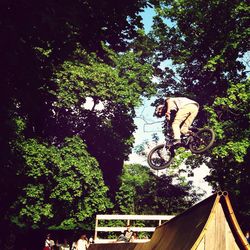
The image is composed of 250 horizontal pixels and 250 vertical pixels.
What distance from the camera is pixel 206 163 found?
23.3m

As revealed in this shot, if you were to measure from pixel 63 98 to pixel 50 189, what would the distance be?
6495mm

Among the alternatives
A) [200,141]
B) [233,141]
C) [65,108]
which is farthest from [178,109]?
[65,108]

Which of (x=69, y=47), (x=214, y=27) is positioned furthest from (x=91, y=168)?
(x=69, y=47)

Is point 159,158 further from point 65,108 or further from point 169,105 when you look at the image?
point 65,108

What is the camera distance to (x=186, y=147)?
12.9 m

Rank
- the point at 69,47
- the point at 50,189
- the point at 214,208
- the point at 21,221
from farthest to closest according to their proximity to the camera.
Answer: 1. the point at 21,221
2. the point at 50,189
3. the point at 69,47
4. the point at 214,208

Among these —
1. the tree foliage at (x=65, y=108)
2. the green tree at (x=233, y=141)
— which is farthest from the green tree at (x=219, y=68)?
the tree foliage at (x=65, y=108)

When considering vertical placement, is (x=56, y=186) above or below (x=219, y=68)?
below

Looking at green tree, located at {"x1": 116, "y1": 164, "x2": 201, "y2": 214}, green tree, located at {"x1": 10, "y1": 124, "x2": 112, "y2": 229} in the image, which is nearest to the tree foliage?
green tree, located at {"x1": 10, "y1": 124, "x2": 112, "y2": 229}

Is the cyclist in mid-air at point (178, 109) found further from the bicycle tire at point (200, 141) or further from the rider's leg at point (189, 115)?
the bicycle tire at point (200, 141)

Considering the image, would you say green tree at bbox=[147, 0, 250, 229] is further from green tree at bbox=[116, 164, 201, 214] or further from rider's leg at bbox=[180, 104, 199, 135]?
green tree at bbox=[116, 164, 201, 214]

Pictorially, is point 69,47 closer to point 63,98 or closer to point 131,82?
point 63,98

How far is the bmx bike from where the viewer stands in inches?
488

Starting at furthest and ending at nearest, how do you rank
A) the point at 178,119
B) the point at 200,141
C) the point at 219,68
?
the point at 219,68, the point at 200,141, the point at 178,119
